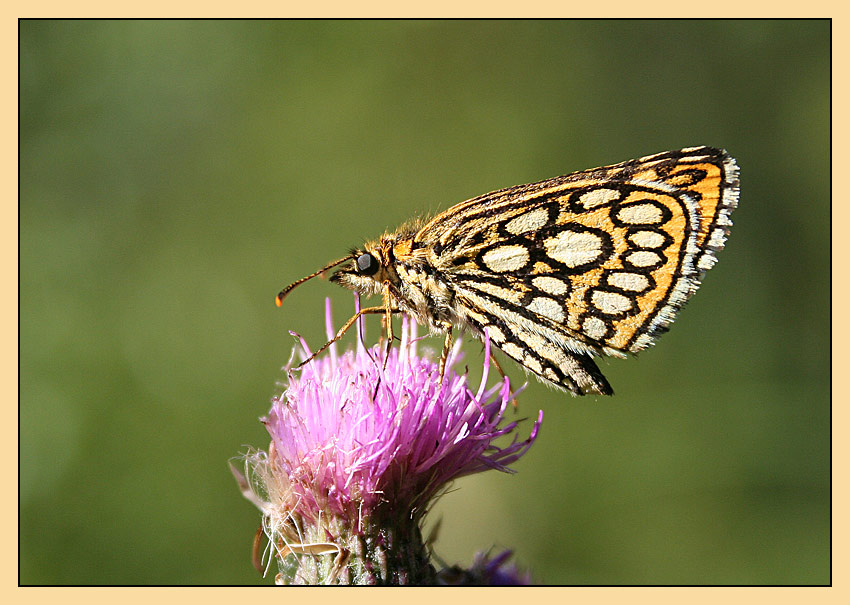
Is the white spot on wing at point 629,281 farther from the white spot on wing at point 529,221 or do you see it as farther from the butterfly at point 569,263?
the white spot on wing at point 529,221

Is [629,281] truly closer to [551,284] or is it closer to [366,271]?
[551,284]

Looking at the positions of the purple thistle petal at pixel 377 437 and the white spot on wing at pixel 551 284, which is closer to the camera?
the purple thistle petal at pixel 377 437

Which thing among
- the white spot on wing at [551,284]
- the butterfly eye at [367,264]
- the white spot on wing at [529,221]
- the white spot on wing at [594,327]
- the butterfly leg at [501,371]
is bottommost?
the butterfly leg at [501,371]

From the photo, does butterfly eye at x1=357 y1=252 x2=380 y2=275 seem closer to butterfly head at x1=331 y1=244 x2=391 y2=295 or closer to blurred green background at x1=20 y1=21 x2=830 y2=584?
butterfly head at x1=331 y1=244 x2=391 y2=295

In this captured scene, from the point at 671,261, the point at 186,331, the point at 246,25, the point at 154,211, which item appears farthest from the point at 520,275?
the point at 246,25

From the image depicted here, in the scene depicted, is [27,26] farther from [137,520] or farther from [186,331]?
[137,520]

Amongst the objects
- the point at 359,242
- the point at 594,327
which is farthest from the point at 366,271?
the point at 359,242

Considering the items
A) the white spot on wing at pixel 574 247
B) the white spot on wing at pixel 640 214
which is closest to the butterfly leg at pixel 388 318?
the white spot on wing at pixel 574 247
